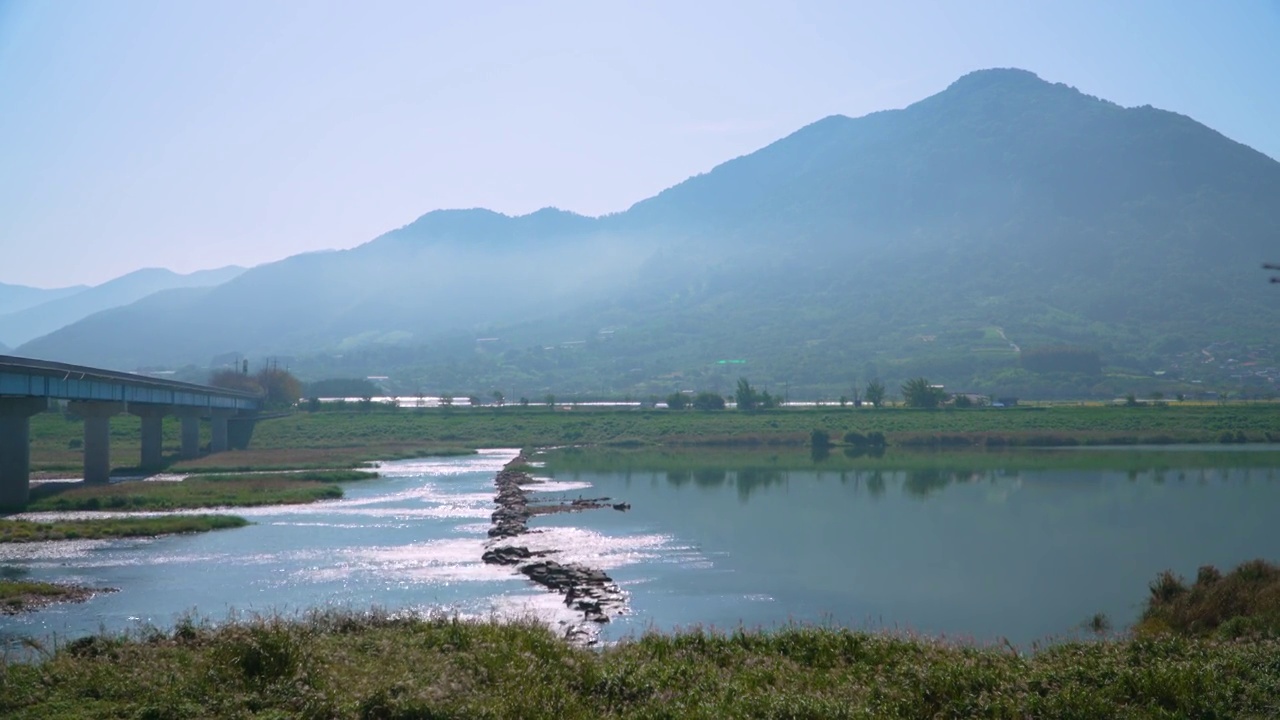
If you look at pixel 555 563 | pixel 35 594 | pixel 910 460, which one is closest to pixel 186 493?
pixel 35 594

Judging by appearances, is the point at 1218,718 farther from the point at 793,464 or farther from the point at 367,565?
the point at 793,464

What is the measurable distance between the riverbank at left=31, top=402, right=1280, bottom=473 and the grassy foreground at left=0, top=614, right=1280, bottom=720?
52.8 metres

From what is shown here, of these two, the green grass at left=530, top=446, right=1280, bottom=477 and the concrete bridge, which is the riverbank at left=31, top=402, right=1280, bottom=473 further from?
the green grass at left=530, top=446, right=1280, bottom=477

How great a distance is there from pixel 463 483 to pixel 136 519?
19141mm

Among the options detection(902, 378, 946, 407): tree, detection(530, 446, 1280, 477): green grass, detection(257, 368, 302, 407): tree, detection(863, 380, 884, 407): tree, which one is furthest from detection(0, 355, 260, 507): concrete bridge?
detection(902, 378, 946, 407): tree

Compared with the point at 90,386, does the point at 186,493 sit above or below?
below

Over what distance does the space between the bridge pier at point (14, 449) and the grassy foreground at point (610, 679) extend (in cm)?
3030

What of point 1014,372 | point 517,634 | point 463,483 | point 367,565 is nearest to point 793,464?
point 463,483

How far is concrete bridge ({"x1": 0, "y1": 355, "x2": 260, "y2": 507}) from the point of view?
→ 40.3m

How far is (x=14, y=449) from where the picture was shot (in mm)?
40781

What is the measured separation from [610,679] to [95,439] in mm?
45532

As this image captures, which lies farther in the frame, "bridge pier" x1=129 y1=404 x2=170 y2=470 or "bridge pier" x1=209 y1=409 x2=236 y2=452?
"bridge pier" x1=209 y1=409 x2=236 y2=452

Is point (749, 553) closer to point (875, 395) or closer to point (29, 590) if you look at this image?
point (29, 590)

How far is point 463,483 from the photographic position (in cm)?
5409
